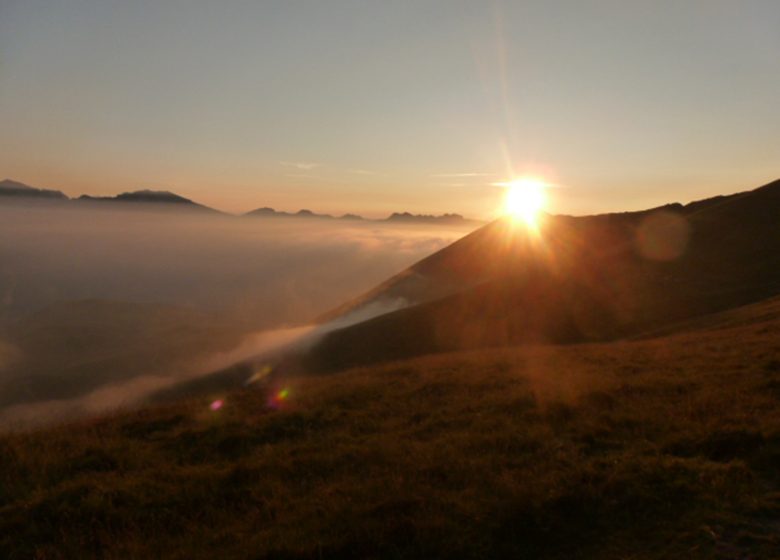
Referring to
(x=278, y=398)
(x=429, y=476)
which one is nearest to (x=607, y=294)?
(x=278, y=398)

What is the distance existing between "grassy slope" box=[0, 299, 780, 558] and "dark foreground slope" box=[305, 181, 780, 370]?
31.2m

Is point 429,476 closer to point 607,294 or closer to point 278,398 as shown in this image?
point 278,398

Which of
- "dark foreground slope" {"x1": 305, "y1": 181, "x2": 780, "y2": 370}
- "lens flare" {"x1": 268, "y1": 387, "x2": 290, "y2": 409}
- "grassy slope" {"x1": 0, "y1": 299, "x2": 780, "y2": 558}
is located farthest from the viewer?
"dark foreground slope" {"x1": 305, "y1": 181, "x2": 780, "y2": 370}

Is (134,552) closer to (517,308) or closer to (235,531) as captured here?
(235,531)

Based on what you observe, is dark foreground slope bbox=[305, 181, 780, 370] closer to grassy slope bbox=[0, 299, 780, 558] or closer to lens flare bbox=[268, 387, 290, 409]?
grassy slope bbox=[0, 299, 780, 558]

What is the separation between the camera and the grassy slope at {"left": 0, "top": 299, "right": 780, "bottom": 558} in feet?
23.4

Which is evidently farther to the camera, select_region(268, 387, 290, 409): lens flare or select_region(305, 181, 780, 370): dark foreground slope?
select_region(305, 181, 780, 370): dark foreground slope

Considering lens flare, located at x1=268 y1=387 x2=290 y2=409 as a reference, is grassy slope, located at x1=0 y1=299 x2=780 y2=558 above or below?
above

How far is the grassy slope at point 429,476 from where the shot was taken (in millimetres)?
7145

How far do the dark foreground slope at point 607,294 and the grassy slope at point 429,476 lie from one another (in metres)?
31.2

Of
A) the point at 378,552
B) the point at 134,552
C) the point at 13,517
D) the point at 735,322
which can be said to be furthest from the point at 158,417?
the point at 735,322

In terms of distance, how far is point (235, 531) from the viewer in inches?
306

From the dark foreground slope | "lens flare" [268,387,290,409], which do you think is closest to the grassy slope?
"lens flare" [268,387,290,409]

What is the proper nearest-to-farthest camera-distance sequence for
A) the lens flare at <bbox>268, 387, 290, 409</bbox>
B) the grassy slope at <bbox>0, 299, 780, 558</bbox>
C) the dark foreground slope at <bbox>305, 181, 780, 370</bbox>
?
the grassy slope at <bbox>0, 299, 780, 558</bbox>, the lens flare at <bbox>268, 387, 290, 409</bbox>, the dark foreground slope at <bbox>305, 181, 780, 370</bbox>
